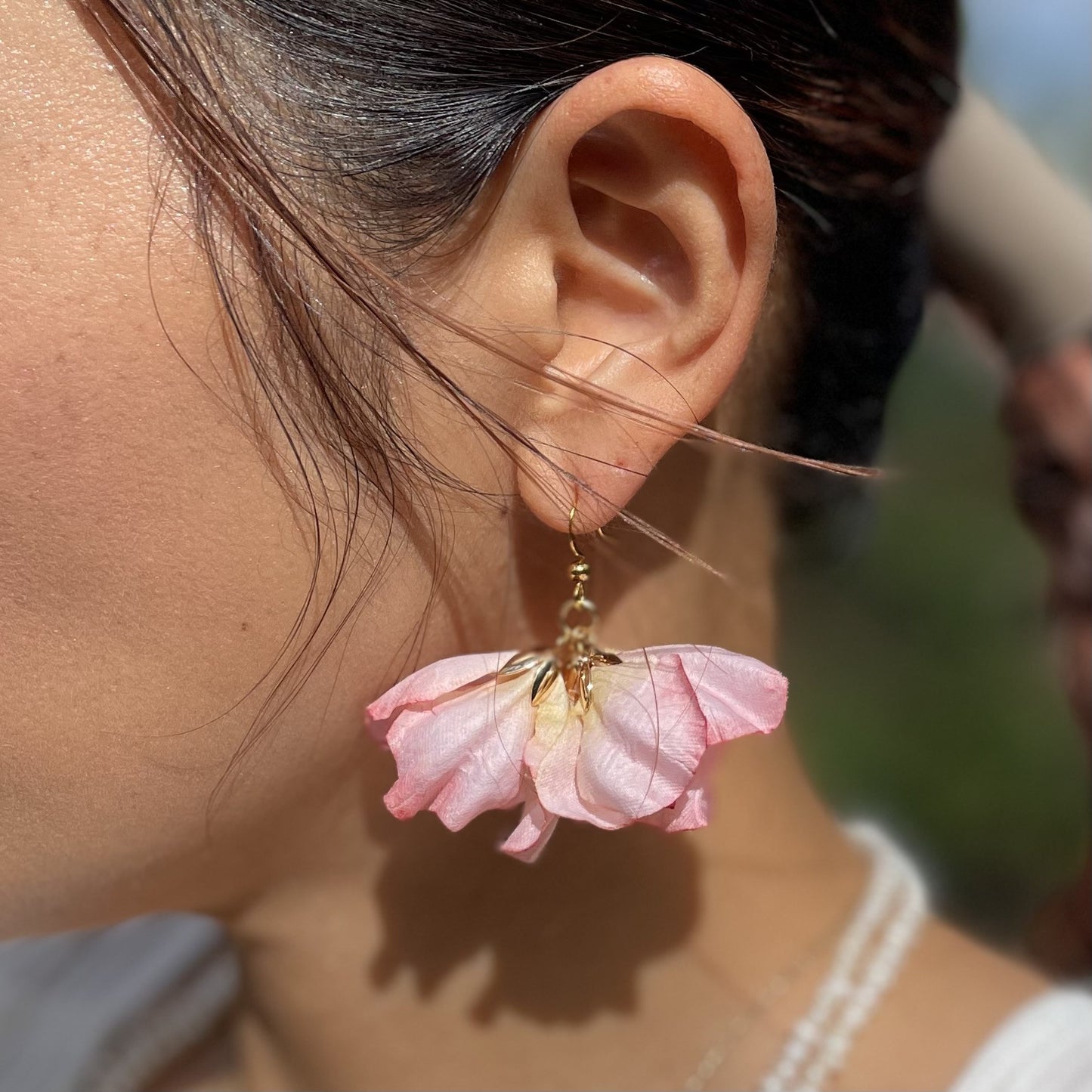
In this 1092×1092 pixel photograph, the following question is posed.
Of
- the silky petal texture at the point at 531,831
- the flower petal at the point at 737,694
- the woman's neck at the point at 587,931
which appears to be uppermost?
the flower petal at the point at 737,694

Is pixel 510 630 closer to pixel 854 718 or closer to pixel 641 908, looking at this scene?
pixel 641 908

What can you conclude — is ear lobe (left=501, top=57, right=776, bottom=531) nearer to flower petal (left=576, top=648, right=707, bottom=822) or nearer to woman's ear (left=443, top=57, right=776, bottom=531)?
woman's ear (left=443, top=57, right=776, bottom=531)

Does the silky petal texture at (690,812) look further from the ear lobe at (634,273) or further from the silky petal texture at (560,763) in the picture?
the ear lobe at (634,273)

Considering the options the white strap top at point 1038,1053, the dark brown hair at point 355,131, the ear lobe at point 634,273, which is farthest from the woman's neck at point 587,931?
the dark brown hair at point 355,131

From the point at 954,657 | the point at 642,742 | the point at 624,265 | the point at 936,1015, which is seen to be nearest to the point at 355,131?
the point at 624,265

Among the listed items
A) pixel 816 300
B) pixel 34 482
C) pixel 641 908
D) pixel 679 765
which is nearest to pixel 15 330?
pixel 34 482

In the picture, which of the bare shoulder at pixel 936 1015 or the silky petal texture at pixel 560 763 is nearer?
the silky petal texture at pixel 560 763

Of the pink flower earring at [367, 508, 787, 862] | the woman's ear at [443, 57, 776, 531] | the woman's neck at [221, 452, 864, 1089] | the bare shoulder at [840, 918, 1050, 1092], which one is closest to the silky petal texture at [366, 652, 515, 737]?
the pink flower earring at [367, 508, 787, 862]
